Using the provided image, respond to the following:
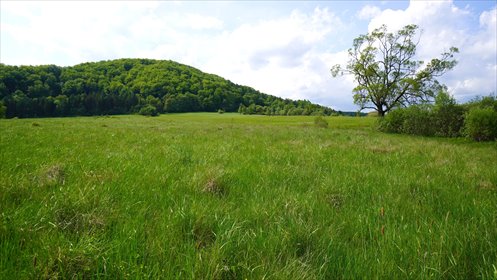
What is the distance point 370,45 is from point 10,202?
59.4 metres

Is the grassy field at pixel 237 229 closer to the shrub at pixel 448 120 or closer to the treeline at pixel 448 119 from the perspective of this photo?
the treeline at pixel 448 119

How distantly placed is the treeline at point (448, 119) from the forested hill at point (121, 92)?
87471 millimetres

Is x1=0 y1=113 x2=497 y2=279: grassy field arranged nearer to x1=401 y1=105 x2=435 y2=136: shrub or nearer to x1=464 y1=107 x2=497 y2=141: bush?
x1=464 y1=107 x2=497 y2=141: bush

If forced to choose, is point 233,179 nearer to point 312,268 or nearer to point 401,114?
point 312,268

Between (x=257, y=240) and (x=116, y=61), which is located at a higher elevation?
(x=116, y=61)

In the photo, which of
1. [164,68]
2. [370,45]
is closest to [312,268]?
[370,45]

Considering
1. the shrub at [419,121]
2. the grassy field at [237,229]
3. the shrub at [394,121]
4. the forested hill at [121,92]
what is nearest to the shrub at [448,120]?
the shrub at [419,121]

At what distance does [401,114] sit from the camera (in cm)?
3900

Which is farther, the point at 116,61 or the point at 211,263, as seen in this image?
the point at 116,61

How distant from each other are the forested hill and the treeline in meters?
87.5

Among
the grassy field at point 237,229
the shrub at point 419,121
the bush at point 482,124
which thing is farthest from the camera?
the shrub at point 419,121

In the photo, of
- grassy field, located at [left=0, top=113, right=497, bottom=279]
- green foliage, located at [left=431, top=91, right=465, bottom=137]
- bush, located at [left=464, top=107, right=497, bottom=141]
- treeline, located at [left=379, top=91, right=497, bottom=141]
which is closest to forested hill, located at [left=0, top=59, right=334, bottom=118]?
treeline, located at [left=379, top=91, right=497, bottom=141]

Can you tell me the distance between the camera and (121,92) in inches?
5281

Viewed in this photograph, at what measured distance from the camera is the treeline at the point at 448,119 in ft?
85.2
